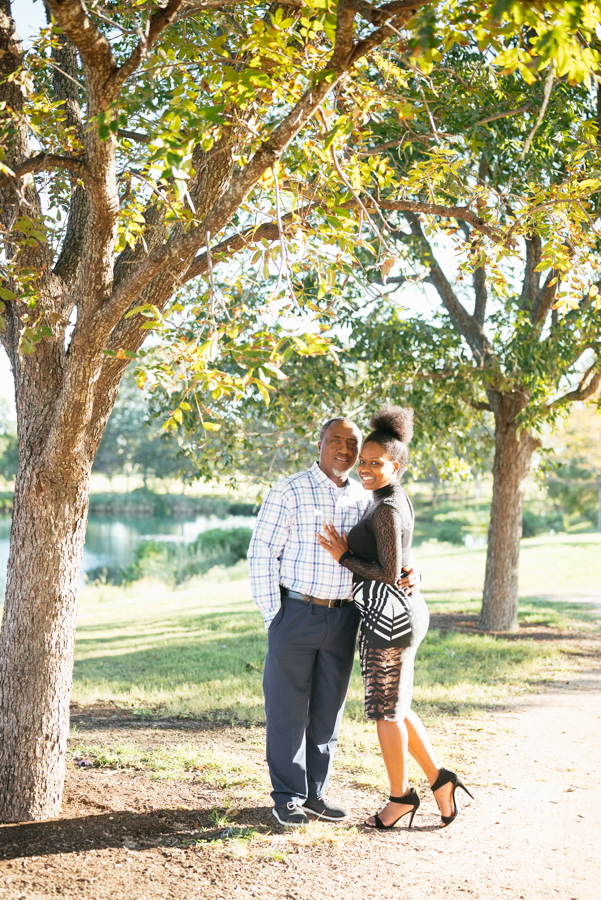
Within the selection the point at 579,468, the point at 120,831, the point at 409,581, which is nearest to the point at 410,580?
the point at 409,581

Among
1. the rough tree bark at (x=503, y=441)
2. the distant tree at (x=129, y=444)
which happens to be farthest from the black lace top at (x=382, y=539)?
the distant tree at (x=129, y=444)

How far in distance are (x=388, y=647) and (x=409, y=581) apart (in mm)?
349

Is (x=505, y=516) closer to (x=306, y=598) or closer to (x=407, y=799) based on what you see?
(x=407, y=799)

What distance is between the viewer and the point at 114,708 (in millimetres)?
6793

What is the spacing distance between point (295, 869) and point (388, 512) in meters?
1.69

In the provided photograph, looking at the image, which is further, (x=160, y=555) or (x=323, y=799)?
(x=160, y=555)

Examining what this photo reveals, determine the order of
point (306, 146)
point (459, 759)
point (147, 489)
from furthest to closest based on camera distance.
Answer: point (147, 489)
point (459, 759)
point (306, 146)

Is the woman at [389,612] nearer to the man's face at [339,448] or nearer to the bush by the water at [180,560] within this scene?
the man's face at [339,448]

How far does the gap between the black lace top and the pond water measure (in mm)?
17681

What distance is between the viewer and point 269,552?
13.2ft

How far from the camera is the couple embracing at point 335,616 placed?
3932mm

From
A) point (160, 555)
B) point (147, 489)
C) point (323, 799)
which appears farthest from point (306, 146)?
point (147, 489)

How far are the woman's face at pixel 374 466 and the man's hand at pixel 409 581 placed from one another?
0.47m

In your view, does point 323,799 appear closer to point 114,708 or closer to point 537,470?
point 114,708
